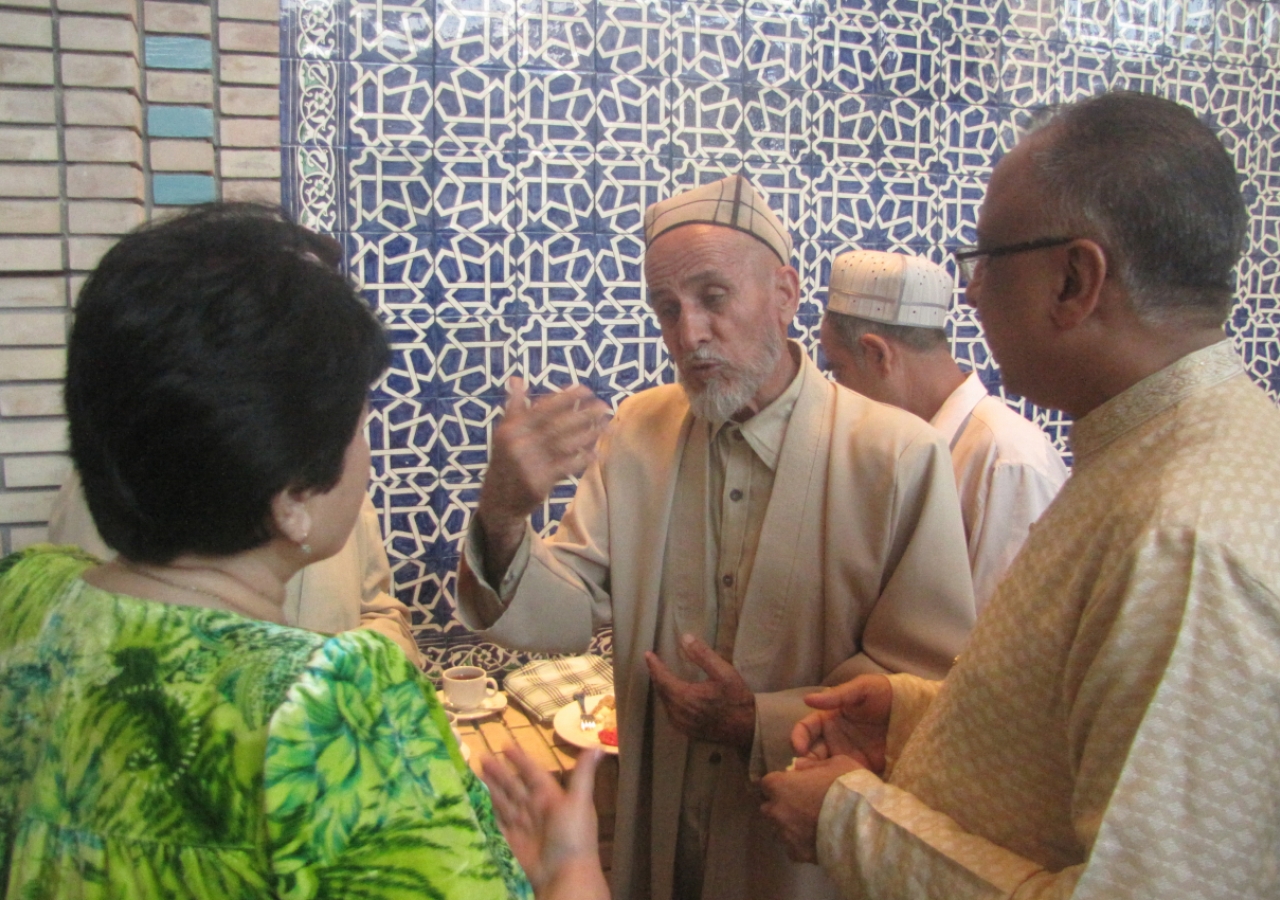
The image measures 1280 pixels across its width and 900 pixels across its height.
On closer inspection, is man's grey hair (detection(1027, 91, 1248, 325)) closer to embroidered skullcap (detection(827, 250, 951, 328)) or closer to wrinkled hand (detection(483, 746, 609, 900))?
wrinkled hand (detection(483, 746, 609, 900))

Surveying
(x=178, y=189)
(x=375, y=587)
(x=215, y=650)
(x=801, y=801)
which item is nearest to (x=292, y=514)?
(x=215, y=650)

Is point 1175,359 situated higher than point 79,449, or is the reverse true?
point 1175,359

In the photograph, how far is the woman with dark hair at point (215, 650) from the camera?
96 centimetres

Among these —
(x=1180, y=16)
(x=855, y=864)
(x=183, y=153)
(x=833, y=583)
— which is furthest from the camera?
(x=1180, y=16)

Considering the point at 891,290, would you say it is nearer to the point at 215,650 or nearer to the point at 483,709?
the point at 483,709

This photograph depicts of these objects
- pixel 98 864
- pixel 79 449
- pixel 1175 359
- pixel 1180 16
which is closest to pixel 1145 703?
pixel 1175 359

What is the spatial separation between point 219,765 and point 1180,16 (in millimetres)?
4784

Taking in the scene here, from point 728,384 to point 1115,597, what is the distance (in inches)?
47.3

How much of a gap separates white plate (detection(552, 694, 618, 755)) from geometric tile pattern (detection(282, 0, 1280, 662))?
1.51 feet

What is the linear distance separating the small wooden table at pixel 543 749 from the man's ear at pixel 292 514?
157 centimetres

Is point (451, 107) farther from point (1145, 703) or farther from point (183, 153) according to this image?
point (1145, 703)

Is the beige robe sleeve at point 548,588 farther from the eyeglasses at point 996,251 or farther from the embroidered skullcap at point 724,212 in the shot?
the eyeglasses at point 996,251

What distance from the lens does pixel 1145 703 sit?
108 cm

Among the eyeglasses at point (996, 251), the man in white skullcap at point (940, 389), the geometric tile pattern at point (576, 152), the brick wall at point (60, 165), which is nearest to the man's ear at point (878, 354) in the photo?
the man in white skullcap at point (940, 389)
